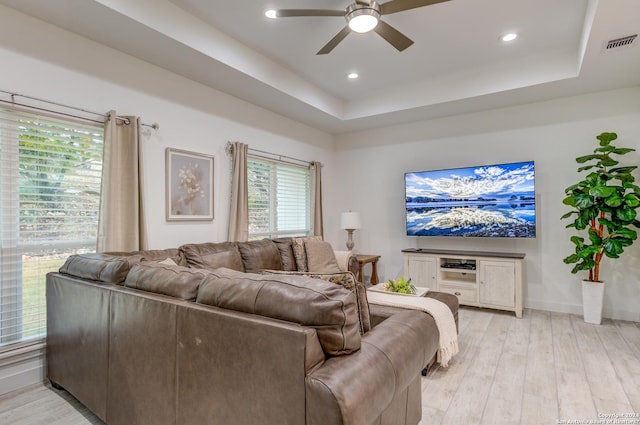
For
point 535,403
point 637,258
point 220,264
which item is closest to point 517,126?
point 637,258

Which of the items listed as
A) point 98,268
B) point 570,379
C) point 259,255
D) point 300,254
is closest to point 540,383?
point 570,379

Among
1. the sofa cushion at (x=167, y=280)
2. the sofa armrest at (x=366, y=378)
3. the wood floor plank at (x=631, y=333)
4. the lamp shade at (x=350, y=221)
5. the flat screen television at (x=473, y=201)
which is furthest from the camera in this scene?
the lamp shade at (x=350, y=221)

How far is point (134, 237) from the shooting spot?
3.01 meters

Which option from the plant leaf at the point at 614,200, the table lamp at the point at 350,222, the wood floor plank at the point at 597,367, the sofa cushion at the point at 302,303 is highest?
the plant leaf at the point at 614,200

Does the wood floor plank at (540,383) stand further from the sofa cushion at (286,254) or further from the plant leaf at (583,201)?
the sofa cushion at (286,254)

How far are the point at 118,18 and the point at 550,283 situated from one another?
5.36m

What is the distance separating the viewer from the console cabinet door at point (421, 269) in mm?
4621

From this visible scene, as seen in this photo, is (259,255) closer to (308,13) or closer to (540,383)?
Answer: (308,13)

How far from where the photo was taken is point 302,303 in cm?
125

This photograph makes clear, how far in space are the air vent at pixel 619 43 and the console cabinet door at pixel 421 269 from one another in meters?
2.83

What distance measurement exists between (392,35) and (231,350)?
2.61 metres

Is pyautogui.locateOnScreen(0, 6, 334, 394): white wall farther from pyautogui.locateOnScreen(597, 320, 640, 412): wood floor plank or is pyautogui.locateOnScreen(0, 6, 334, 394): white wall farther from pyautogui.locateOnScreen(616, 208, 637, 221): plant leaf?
pyautogui.locateOnScreen(616, 208, 637, 221): plant leaf

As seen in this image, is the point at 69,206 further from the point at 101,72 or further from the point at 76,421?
the point at 76,421


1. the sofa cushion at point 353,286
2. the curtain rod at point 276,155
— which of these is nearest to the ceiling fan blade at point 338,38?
the curtain rod at point 276,155
